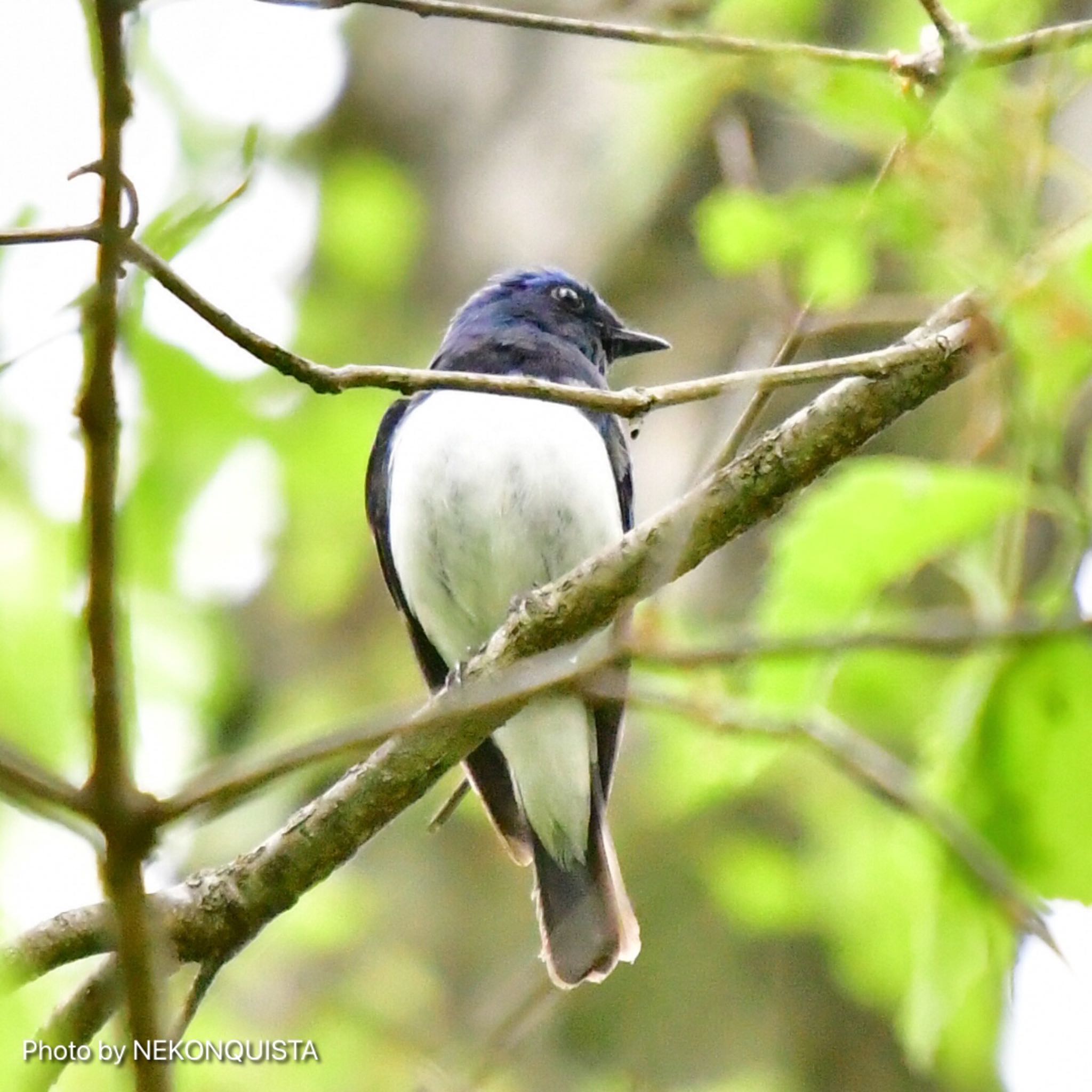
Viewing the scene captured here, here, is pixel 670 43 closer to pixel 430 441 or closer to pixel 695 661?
pixel 695 661

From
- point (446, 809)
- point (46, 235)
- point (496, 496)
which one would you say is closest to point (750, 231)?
point (446, 809)

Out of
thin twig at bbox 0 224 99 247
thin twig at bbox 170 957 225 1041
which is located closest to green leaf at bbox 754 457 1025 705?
thin twig at bbox 170 957 225 1041

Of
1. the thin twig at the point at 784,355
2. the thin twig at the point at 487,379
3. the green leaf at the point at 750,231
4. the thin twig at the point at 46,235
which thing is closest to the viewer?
the thin twig at the point at 46,235

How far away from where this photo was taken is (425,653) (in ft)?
16.0

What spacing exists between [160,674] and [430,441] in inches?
90.6

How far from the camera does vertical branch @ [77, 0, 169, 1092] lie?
106 centimetres

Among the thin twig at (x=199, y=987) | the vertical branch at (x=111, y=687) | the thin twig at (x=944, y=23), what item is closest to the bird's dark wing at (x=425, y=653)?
the thin twig at (x=199, y=987)

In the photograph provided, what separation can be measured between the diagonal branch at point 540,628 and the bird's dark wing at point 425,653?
162cm

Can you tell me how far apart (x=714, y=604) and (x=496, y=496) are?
71.1 inches

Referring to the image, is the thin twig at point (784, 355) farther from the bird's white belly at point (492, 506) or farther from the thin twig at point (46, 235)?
the bird's white belly at point (492, 506)

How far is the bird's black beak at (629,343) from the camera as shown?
531 cm

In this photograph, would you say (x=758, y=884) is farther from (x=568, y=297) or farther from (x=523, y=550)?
(x=568, y=297)

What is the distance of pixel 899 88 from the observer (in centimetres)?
249

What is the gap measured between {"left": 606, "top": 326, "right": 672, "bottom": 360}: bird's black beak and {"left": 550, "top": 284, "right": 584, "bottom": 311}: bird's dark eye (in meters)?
0.13
